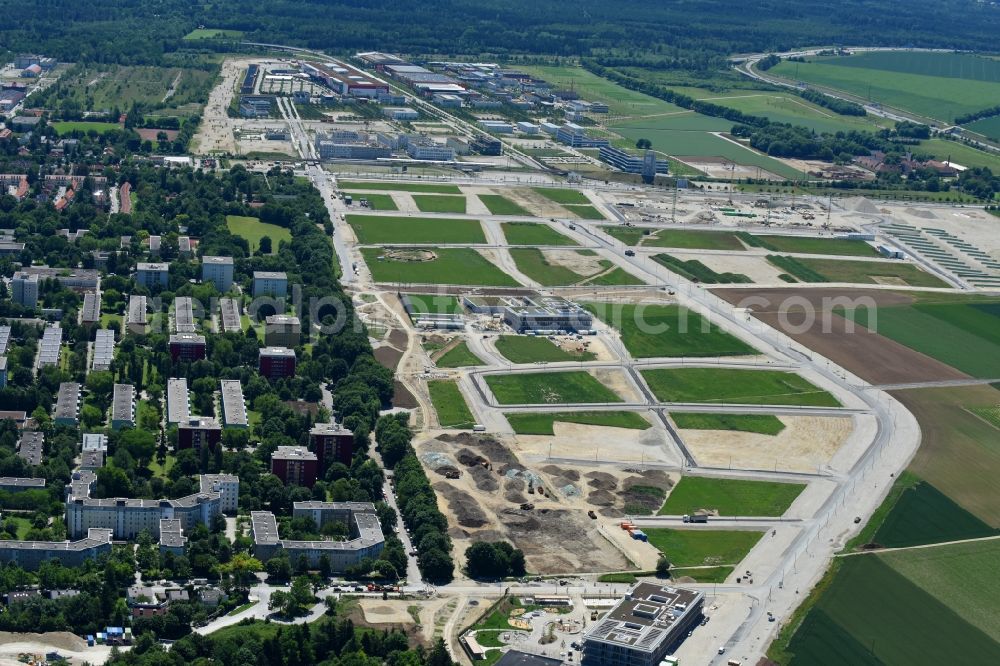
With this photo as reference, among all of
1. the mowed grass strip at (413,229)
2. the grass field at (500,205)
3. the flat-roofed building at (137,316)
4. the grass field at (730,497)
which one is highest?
the flat-roofed building at (137,316)

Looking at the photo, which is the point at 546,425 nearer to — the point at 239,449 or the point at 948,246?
the point at 239,449

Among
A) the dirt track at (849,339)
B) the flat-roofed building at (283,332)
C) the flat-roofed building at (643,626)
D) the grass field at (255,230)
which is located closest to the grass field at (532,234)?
the dirt track at (849,339)

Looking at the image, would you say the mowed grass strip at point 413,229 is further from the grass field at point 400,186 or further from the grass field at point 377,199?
the grass field at point 400,186

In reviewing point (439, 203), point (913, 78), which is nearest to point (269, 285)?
point (439, 203)

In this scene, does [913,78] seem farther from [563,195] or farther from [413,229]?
[413,229]

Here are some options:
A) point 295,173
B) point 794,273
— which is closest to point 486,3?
point 295,173

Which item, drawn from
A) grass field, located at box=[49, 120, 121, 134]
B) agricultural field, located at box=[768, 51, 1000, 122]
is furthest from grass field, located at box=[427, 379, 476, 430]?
agricultural field, located at box=[768, 51, 1000, 122]
